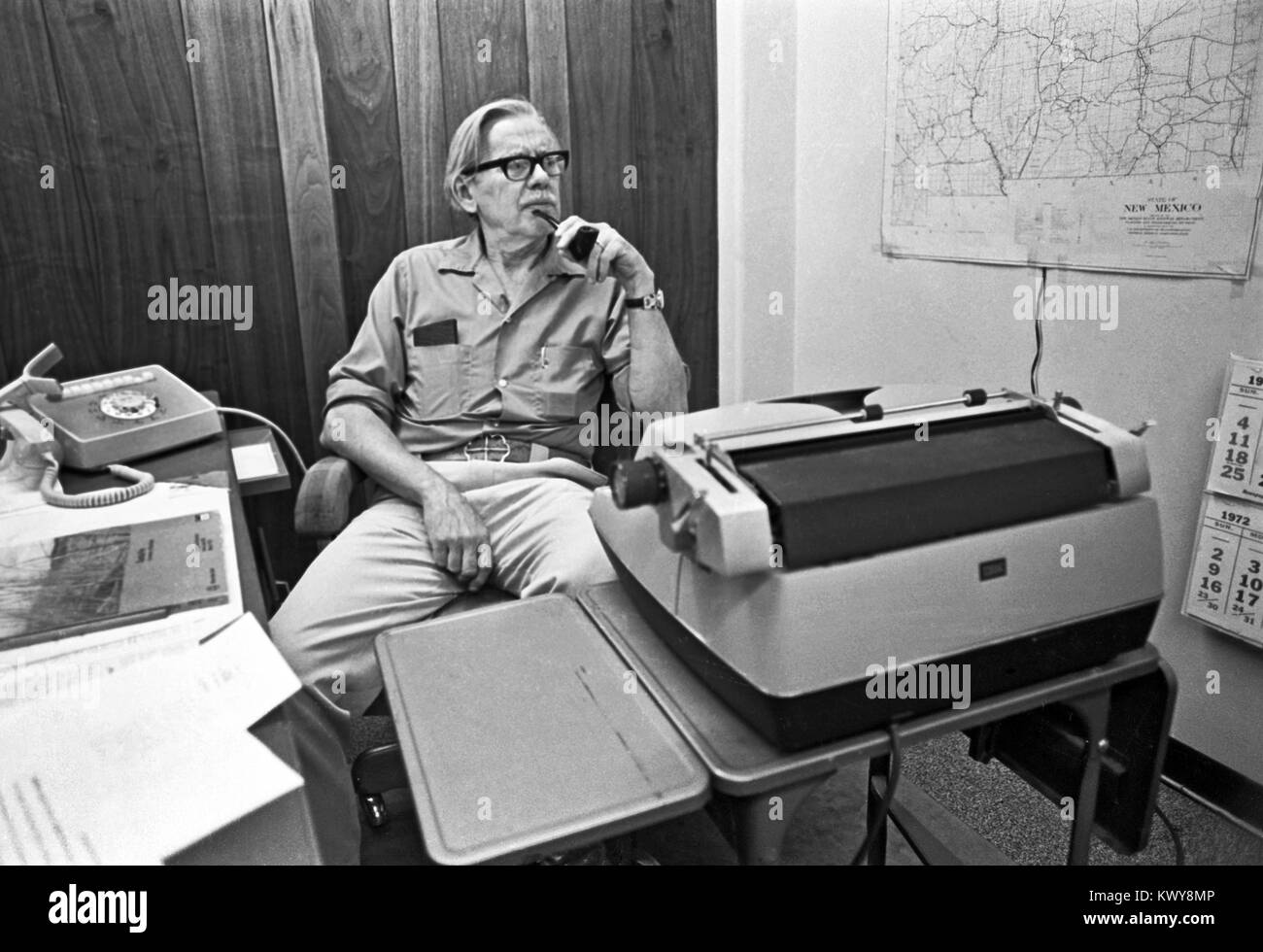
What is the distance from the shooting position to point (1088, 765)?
1030 mm

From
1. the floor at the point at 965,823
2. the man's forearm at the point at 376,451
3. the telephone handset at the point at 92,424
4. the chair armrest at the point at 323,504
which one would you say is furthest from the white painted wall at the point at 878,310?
the telephone handset at the point at 92,424

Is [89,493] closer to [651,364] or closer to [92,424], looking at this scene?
[92,424]

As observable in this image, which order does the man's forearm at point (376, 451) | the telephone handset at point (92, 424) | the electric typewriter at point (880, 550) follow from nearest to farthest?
the electric typewriter at point (880, 550), the telephone handset at point (92, 424), the man's forearm at point (376, 451)

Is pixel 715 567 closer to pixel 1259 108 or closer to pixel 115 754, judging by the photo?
pixel 115 754

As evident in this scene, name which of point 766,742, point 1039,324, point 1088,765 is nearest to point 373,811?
point 766,742

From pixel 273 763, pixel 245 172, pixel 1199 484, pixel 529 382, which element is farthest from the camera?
pixel 245 172

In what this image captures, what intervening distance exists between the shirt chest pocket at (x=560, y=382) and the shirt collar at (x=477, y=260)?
0.17m

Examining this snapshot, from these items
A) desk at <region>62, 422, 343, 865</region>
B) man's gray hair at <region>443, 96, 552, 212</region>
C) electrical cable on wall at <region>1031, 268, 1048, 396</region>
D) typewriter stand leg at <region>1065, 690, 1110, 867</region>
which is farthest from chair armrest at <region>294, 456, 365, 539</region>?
electrical cable on wall at <region>1031, 268, 1048, 396</region>

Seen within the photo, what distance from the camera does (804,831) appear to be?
5.89ft

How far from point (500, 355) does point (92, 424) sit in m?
0.80

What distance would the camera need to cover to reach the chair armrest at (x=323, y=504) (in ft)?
5.49

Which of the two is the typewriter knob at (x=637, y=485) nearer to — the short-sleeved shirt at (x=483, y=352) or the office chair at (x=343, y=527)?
the office chair at (x=343, y=527)
